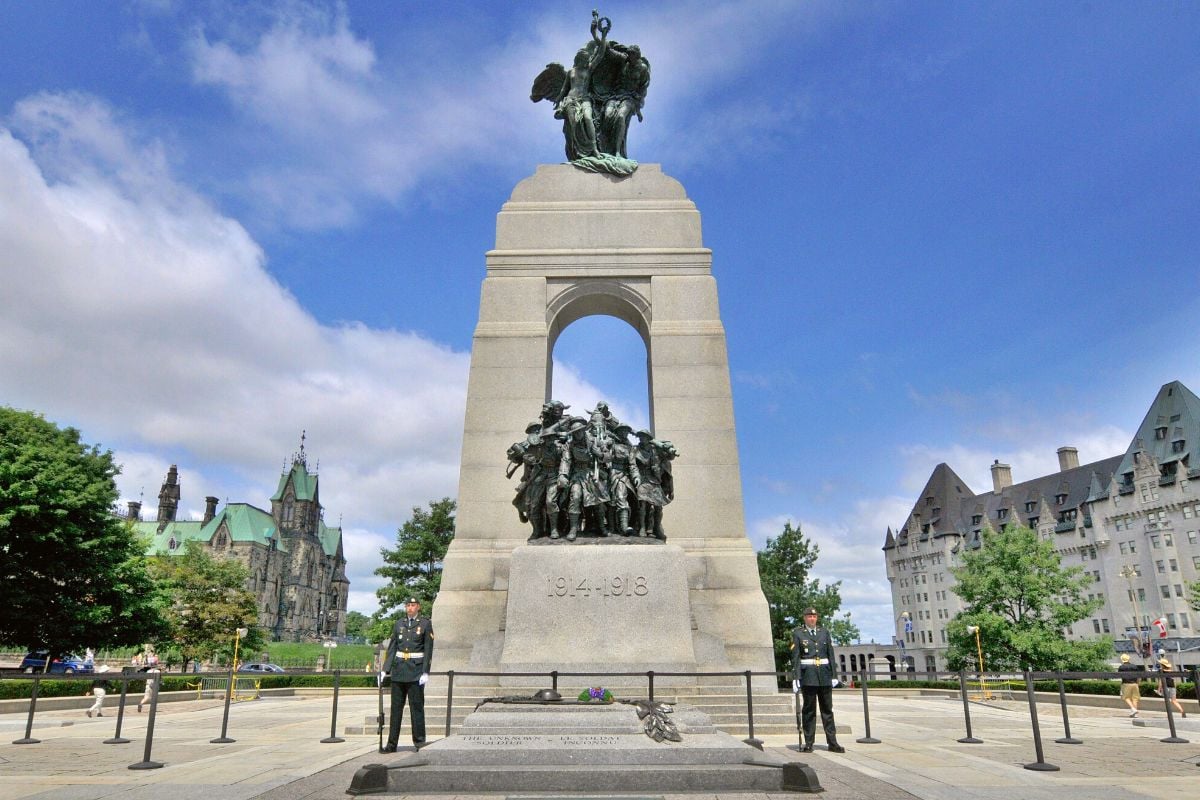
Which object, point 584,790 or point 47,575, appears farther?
point 47,575

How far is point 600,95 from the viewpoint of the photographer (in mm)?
21031

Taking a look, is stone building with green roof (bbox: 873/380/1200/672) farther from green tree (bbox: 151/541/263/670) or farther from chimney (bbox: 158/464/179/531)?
chimney (bbox: 158/464/179/531)

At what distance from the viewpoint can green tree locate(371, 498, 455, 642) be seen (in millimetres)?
50938

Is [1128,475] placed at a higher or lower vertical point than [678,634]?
higher

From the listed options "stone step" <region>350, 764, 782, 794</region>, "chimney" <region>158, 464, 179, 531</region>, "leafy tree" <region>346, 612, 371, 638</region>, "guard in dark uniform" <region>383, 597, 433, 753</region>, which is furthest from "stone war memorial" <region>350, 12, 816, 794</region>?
"leafy tree" <region>346, 612, 371, 638</region>

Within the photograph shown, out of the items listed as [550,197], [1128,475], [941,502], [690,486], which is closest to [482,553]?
[690,486]

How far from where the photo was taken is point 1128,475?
72875 millimetres

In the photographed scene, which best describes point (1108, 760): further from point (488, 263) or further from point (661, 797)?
point (488, 263)

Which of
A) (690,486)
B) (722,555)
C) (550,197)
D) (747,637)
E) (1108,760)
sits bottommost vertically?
(1108,760)

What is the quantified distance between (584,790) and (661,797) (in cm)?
69

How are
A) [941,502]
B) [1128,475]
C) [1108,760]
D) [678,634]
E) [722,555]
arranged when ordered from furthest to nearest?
[941,502], [1128,475], [722,555], [678,634], [1108,760]

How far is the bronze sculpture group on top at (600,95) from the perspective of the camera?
66.3ft

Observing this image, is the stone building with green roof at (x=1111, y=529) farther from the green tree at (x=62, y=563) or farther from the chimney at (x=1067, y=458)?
the green tree at (x=62, y=563)

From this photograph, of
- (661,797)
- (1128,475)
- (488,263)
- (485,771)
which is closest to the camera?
(661,797)
